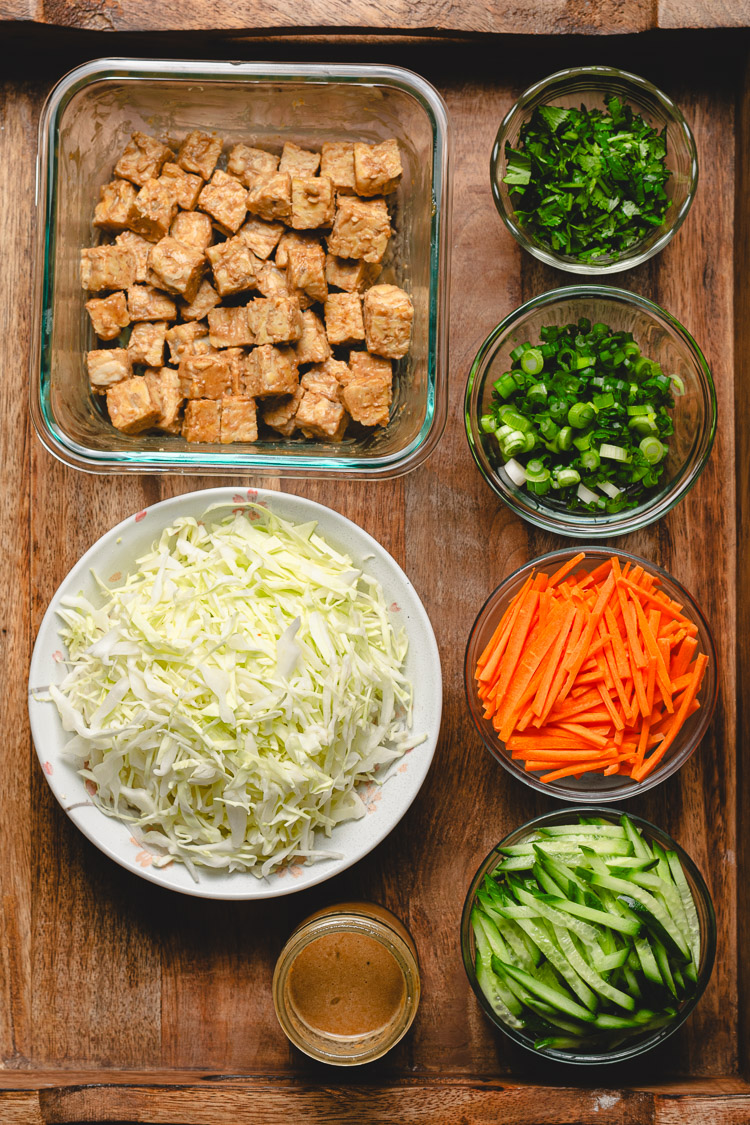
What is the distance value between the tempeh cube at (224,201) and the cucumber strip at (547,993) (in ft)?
5.49

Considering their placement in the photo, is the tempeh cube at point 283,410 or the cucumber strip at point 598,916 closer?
the cucumber strip at point 598,916

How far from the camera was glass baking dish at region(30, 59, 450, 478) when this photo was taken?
181 centimetres

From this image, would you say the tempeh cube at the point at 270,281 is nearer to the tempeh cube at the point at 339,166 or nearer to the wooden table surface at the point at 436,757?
the tempeh cube at the point at 339,166

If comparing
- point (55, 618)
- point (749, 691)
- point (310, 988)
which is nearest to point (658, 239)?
point (749, 691)

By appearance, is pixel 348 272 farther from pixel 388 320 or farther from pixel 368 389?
pixel 368 389

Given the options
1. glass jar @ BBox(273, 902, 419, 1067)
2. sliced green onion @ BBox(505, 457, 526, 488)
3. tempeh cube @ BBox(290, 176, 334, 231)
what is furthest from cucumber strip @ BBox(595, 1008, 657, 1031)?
tempeh cube @ BBox(290, 176, 334, 231)

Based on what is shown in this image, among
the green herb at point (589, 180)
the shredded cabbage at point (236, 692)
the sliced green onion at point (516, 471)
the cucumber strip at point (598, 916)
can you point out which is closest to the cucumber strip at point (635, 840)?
the cucumber strip at point (598, 916)

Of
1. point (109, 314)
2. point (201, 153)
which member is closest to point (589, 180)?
point (201, 153)

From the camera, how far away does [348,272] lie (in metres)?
1.89

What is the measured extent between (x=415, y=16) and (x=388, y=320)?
0.67 meters

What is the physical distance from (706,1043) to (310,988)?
947 millimetres

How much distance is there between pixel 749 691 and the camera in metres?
1.99

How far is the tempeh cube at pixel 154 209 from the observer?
1.84 metres

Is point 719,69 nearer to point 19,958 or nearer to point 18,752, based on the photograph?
point 18,752
